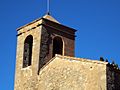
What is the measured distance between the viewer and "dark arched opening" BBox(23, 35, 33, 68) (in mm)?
21547

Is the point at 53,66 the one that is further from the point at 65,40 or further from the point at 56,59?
the point at 65,40

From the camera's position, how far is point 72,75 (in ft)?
58.0

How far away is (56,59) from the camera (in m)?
19.1

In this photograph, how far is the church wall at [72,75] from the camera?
16.2 metres

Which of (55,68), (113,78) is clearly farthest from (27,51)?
(113,78)

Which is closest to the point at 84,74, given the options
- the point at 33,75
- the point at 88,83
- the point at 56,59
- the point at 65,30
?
the point at 88,83

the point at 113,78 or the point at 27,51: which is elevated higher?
the point at 27,51

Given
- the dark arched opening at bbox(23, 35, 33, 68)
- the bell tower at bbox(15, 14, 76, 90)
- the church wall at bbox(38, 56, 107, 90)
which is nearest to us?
the church wall at bbox(38, 56, 107, 90)

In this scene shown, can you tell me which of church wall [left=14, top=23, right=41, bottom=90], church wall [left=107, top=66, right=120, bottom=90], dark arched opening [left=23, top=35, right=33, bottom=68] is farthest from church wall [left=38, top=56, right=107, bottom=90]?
dark arched opening [left=23, top=35, right=33, bottom=68]

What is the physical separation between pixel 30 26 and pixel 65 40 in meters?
2.15

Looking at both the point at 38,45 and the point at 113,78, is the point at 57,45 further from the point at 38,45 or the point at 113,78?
the point at 113,78

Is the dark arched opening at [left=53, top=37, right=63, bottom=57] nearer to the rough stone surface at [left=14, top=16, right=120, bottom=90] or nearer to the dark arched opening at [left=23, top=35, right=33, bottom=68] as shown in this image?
the rough stone surface at [left=14, top=16, right=120, bottom=90]

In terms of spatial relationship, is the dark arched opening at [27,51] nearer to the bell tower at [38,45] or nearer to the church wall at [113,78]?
the bell tower at [38,45]

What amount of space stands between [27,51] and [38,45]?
1418mm
